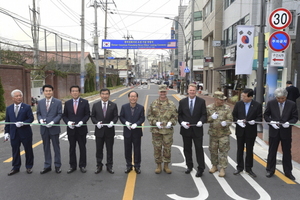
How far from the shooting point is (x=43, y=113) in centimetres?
584

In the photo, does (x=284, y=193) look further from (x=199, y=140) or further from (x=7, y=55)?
(x=7, y=55)

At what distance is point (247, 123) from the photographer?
5773 mm

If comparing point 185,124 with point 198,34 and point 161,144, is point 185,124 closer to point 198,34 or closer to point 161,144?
point 161,144

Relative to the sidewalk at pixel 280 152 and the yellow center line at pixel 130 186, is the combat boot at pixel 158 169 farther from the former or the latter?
the sidewalk at pixel 280 152

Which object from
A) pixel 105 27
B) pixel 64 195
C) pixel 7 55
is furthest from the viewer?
pixel 105 27

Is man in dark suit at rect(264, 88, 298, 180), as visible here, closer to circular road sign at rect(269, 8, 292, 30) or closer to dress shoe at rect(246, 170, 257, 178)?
dress shoe at rect(246, 170, 257, 178)

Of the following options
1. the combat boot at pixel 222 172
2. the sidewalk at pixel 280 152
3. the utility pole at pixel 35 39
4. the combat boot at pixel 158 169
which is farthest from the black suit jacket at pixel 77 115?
the utility pole at pixel 35 39

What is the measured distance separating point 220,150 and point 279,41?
4426mm

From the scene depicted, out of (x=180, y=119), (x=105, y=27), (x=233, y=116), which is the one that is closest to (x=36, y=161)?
(x=180, y=119)

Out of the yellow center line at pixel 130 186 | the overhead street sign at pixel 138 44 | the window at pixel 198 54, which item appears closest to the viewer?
the yellow center line at pixel 130 186

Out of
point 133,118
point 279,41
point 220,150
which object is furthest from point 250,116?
point 279,41

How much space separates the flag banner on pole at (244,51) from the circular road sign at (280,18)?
12.1 ft

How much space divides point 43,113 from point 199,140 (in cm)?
327

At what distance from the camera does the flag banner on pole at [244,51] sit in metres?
12.0
